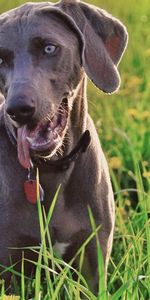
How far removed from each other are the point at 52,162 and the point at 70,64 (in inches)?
17.8

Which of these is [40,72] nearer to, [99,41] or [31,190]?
[99,41]

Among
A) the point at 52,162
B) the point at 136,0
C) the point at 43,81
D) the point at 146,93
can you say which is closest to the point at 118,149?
the point at 146,93

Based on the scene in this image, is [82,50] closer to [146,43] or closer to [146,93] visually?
[146,93]

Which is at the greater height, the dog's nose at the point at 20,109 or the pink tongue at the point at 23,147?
the dog's nose at the point at 20,109

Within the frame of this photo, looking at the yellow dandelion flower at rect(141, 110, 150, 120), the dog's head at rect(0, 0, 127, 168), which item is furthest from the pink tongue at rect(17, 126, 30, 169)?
the yellow dandelion flower at rect(141, 110, 150, 120)

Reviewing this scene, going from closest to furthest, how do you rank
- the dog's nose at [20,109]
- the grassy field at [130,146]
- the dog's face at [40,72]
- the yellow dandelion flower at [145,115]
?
the dog's nose at [20,109], the dog's face at [40,72], the grassy field at [130,146], the yellow dandelion flower at [145,115]

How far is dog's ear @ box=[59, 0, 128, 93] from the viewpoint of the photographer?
4.32 m

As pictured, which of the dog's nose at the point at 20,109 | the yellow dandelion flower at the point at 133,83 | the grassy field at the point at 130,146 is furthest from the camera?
the yellow dandelion flower at the point at 133,83

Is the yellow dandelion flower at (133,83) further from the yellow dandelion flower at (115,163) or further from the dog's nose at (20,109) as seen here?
the dog's nose at (20,109)

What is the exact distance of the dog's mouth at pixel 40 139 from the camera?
13.6 ft

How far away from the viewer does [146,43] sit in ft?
24.7

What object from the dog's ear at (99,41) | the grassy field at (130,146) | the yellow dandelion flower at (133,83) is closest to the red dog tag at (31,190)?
the grassy field at (130,146)

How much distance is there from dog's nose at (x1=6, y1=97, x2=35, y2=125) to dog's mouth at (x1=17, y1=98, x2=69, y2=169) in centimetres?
11

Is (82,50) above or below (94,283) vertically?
above
